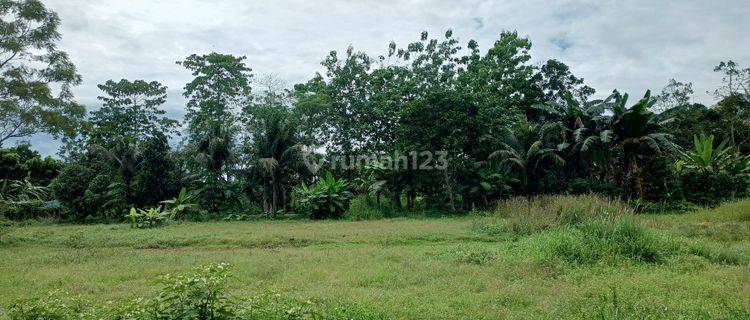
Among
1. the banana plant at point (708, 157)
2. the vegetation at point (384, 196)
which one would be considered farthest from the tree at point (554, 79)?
the banana plant at point (708, 157)

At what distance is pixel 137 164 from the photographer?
66.8ft

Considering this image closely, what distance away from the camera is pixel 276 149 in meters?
19.8

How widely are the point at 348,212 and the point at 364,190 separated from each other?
291 centimetres

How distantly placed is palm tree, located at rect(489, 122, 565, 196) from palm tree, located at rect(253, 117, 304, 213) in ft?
24.7

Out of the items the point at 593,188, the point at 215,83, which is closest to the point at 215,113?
the point at 215,83

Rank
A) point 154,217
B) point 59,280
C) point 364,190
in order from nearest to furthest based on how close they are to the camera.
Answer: point 59,280, point 154,217, point 364,190

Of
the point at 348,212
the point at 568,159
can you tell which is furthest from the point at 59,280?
the point at 568,159

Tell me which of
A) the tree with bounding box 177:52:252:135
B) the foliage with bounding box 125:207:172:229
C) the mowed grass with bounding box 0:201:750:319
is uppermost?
the tree with bounding box 177:52:252:135

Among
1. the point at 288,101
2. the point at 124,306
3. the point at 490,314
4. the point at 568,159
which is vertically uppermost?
the point at 288,101

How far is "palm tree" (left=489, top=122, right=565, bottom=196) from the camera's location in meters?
18.9

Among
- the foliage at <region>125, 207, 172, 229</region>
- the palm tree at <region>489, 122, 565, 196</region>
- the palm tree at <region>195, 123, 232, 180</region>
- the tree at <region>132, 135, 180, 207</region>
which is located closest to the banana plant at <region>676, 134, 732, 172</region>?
the palm tree at <region>489, 122, 565, 196</region>

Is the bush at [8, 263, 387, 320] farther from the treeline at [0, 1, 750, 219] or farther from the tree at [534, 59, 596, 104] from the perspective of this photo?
the tree at [534, 59, 596, 104]

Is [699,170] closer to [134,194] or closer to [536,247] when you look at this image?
[536,247]

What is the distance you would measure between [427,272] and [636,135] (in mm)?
13779
